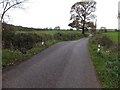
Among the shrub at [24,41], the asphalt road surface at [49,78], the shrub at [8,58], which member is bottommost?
Result: the asphalt road surface at [49,78]

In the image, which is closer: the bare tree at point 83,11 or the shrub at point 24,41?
the shrub at point 24,41

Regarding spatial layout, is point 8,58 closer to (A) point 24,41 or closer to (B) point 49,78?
(B) point 49,78

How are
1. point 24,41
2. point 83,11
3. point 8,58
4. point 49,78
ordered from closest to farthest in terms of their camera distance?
point 49,78 < point 8,58 < point 24,41 < point 83,11

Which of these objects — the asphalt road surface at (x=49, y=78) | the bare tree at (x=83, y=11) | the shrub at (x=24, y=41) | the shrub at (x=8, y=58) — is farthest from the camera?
the bare tree at (x=83, y=11)

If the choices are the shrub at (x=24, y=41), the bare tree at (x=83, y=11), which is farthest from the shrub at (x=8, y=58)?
the bare tree at (x=83, y=11)

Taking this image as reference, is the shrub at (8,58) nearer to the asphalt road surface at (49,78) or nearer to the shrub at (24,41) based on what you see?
the asphalt road surface at (49,78)

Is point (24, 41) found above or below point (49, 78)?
above

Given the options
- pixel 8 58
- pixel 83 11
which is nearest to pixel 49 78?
pixel 8 58

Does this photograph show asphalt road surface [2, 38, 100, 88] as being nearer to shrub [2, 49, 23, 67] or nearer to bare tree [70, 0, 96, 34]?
shrub [2, 49, 23, 67]

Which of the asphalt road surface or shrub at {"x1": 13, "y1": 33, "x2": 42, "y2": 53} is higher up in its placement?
shrub at {"x1": 13, "y1": 33, "x2": 42, "y2": 53}

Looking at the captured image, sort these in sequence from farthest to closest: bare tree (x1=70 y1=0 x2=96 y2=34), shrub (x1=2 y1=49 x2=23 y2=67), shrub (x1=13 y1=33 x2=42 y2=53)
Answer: bare tree (x1=70 y1=0 x2=96 y2=34)
shrub (x1=13 y1=33 x2=42 y2=53)
shrub (x1=2 y1=49 x2=23 y2=67)

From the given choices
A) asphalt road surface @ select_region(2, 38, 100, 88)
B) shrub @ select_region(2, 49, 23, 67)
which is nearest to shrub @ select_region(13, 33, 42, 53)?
shrub @ select_region(2, 49, 23, 67)

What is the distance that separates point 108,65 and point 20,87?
24.5ft

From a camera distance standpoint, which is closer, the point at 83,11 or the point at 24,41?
the point at 24,41
